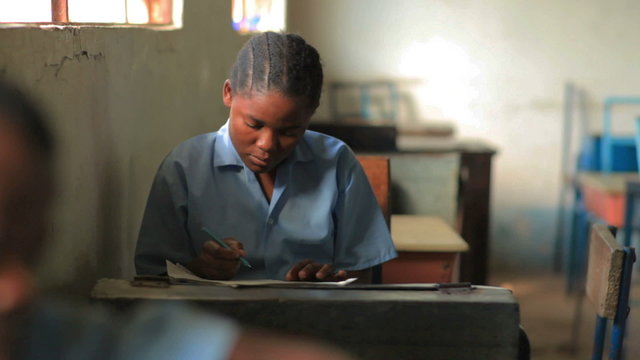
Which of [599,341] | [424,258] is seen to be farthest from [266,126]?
[424,258]

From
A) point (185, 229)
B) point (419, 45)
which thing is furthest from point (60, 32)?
point (419, 45)

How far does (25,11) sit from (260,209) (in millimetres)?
553

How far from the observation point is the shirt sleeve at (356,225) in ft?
5.86

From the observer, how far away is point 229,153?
67.8 inches

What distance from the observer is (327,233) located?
5.65ft

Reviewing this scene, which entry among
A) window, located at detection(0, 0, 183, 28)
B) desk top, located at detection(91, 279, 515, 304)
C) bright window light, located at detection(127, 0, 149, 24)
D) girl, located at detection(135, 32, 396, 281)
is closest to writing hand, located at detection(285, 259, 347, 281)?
girl, located at detection(135, 32, 396, 281)

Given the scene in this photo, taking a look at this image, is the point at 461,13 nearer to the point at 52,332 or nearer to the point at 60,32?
the point at 60,32

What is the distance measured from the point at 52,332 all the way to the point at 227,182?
79 centimetres

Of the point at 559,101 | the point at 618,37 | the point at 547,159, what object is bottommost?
the point at 547,159

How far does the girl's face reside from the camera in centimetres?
162

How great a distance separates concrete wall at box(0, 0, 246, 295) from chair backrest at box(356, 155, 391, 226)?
0.51 meters

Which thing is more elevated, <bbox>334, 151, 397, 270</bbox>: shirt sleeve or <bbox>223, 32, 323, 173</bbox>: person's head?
<bbox>223, 32, 323, 173</bbox>: person's head

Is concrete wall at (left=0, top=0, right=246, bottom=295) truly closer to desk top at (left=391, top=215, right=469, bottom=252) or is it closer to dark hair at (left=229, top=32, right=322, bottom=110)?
dark hair at (left=229, top=32, right=322, bottom=110)

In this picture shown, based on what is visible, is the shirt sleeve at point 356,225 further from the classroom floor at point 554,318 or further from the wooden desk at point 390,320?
the classroom floor at point 554,318
